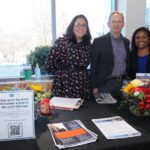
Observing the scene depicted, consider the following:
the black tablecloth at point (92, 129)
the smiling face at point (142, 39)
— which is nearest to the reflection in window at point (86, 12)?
the smiling face at point (142, 39)

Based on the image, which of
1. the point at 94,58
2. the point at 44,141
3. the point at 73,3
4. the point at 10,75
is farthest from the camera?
the point at 73,3

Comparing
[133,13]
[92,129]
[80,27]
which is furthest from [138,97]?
[133,13]

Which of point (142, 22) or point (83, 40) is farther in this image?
point (142, 22)

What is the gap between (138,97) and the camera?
5.41 ft

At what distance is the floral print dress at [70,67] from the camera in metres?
2.64

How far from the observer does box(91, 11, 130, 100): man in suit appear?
267cm

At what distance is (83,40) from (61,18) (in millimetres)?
1033

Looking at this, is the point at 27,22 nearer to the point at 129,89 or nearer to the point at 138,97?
the point at 129,89

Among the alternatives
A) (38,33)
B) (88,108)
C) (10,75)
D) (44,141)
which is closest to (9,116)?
(44,141)

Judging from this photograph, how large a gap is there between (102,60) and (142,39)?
19.8 inches

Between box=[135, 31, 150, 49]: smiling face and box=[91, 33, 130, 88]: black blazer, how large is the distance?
1.06 ft

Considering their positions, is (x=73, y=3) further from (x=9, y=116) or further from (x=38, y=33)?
(x=9, y=116)

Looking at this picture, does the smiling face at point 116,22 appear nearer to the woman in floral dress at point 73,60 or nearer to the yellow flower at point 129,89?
the woman in floral dress at point 73,60

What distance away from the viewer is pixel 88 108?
6.16ft
